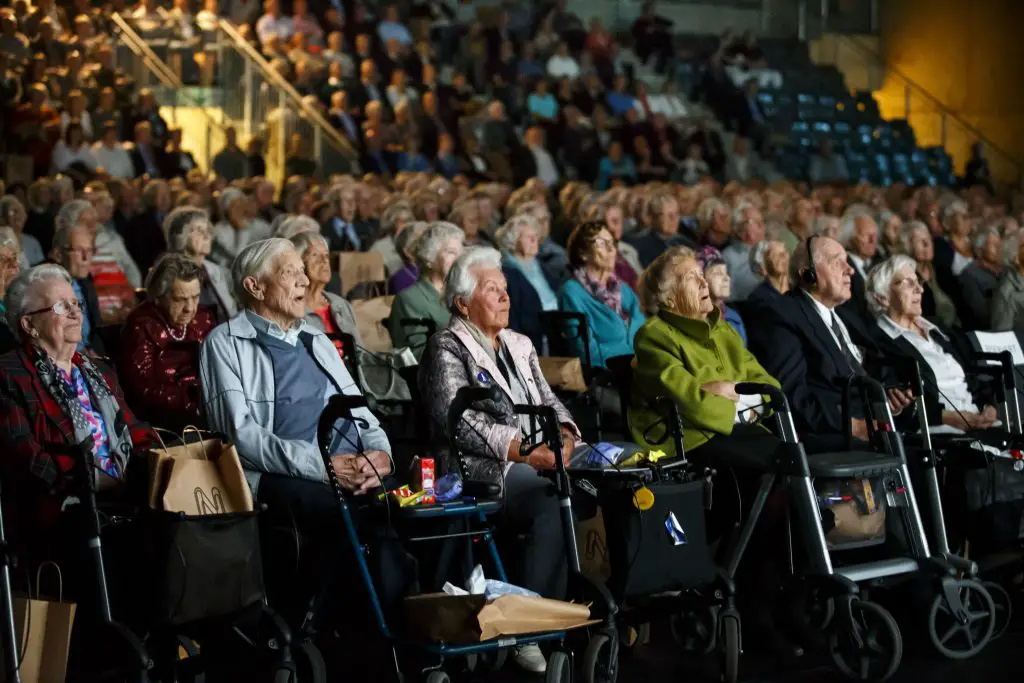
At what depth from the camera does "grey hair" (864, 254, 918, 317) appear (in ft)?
19.3

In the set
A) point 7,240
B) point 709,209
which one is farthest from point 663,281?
point 709,209

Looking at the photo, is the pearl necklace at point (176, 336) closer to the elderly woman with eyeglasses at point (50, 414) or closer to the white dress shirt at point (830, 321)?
the elderly woman with eyeglasses at point (50, 414)

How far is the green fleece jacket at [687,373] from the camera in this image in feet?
16.3

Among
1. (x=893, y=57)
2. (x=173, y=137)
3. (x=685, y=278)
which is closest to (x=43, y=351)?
(x=685, y=278)

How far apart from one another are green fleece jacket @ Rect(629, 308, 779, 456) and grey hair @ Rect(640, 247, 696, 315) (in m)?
0.05

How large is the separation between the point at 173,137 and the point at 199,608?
31.9 feet

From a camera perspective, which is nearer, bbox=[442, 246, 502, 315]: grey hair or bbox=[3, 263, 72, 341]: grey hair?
bbox=[3, 263, 72, 341]: grey hair

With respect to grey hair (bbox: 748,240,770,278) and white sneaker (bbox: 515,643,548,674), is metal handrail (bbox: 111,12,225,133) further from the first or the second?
white sneaker (bbox: 515,643,548,674)

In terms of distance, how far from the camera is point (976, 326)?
8.38 metres

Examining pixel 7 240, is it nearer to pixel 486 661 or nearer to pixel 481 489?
pixel 481 489

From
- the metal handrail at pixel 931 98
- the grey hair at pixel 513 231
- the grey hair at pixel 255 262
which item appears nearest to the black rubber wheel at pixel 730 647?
the grey hair at pixel 255 262

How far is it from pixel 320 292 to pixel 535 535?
81.3 inches

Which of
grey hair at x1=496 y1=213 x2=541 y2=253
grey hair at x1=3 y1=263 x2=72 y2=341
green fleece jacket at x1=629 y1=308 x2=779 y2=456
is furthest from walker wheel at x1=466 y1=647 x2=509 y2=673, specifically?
grey hair at x1=496 y1=213 x2=541 y2=253

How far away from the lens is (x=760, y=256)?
23.2 feet
